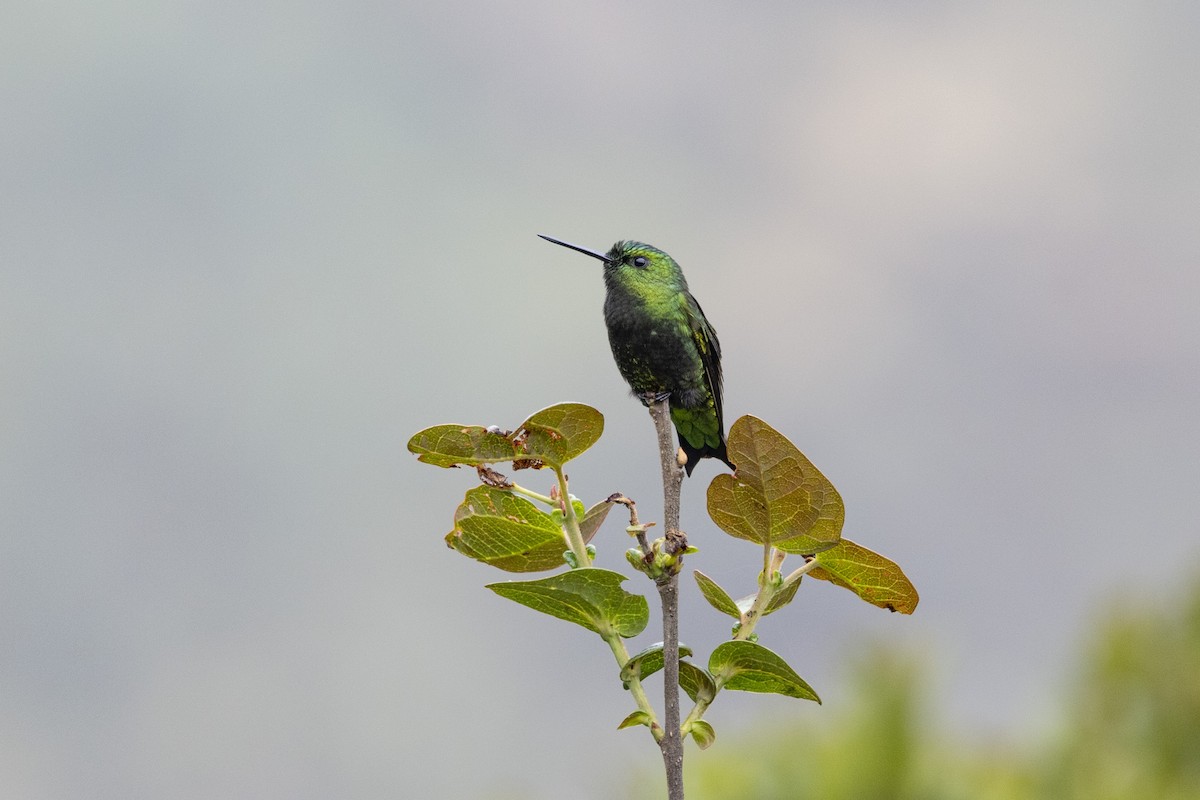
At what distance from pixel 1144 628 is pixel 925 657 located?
11.7 feet

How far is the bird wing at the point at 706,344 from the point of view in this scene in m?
3.15

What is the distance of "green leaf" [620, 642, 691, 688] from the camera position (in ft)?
5.86

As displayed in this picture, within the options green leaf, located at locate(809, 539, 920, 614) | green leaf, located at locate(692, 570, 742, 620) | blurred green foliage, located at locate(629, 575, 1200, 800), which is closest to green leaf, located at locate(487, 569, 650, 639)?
green leaf, located at locate(692, 570, 742, 620)

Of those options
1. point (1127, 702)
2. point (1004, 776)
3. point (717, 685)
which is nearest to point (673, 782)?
point (717, 685)

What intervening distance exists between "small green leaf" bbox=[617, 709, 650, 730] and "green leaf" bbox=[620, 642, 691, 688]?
0.17ft

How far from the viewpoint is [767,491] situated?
179 centimetres

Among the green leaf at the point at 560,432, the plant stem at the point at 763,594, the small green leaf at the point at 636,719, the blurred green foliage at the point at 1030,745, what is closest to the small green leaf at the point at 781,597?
the plant stem at the point at 763,594

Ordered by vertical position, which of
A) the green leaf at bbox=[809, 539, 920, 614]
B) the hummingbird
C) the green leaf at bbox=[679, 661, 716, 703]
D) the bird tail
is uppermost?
the hummingbird

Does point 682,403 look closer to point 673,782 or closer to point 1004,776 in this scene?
point 673,782

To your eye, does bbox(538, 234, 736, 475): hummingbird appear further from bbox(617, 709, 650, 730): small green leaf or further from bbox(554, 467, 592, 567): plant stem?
bbox(617, 709, 650, 730): small green leaf

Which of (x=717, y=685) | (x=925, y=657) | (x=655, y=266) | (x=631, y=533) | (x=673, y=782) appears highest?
(x=655, y=266)

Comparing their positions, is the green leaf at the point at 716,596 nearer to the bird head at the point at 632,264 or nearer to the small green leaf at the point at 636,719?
the small green leaf at the point at 636,719

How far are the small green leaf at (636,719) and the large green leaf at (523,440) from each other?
0.41 metres

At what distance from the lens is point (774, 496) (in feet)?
5.87
